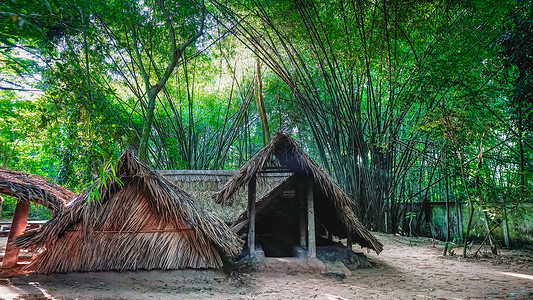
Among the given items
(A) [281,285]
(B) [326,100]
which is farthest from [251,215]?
(B) [326,100]

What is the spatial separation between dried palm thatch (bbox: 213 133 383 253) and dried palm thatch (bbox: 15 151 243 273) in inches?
24.7

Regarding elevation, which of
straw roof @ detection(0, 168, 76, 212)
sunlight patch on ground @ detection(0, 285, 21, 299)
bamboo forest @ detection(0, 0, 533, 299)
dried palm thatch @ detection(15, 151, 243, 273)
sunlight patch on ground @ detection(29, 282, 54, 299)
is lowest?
sunlight patch on ground @ detection(29, 282, 54, 299)

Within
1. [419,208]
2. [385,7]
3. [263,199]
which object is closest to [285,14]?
[385,7]

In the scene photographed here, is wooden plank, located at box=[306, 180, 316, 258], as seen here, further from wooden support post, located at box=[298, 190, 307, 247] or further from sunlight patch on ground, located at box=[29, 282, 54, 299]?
sunlight patch on ground, located at box=[29, 282, 54, 299]

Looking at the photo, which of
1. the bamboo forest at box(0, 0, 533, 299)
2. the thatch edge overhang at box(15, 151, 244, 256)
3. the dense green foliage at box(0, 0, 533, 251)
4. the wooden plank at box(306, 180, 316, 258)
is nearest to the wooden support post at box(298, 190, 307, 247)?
the bamboo forest at box(0, 0, 533, 299)

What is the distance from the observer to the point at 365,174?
758 cm

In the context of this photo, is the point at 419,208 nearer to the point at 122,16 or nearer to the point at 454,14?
the point at 454,14

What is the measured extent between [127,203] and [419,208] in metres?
7.80

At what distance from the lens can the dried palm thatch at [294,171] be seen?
177 inches

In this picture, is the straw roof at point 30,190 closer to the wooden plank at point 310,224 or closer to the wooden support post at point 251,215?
the wooden support post at point 251,215

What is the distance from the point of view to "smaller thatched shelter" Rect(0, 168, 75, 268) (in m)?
3.79

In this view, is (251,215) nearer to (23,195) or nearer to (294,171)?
(294,171)

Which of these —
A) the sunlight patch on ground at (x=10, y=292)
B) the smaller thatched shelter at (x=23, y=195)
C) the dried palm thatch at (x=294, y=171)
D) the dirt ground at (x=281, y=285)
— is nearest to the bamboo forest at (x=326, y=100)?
the dried palm thatch at (x=294, y=171)

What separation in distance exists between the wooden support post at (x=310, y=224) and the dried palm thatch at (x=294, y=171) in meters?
0.17
